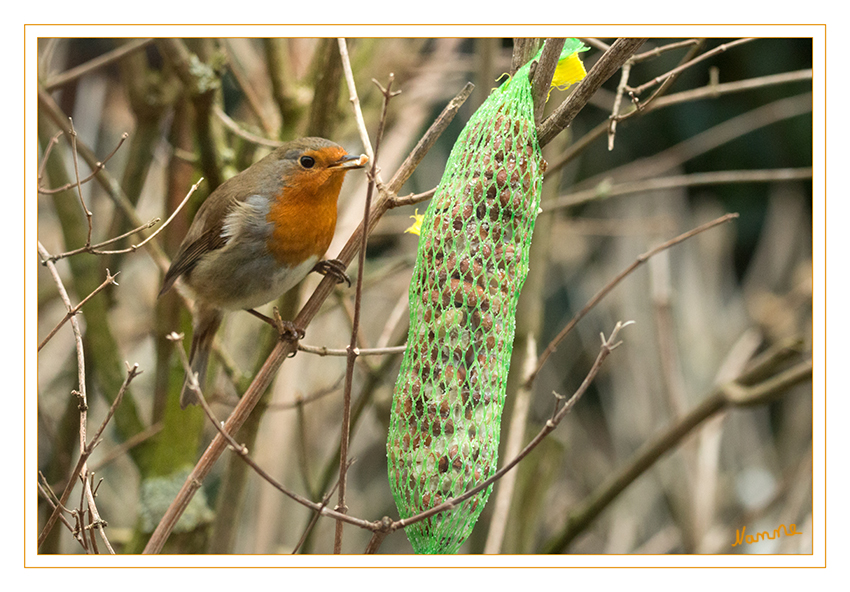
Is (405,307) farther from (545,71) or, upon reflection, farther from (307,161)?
(545,71)

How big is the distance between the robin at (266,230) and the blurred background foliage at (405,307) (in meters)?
0.23

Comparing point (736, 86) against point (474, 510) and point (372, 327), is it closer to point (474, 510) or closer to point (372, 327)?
point (474, 510)

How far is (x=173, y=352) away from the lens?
276 cm

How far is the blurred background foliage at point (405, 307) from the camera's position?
103 inches

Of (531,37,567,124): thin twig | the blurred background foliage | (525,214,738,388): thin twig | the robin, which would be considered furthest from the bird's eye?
(525,214,738,388): thin twig

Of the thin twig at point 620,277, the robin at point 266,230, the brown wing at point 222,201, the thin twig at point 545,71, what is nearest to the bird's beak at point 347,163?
the robin at point 266,230

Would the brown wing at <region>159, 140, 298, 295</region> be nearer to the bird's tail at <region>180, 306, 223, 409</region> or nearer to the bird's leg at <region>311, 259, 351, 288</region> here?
the bird's tail at <region>180, 306, 223, 409</region>

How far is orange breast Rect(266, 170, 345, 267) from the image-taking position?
2.19 metres

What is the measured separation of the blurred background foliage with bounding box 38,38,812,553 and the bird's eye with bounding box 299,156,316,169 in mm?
236

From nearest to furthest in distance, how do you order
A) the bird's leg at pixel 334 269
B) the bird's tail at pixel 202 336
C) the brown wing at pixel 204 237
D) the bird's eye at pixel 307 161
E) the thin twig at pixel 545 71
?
1. the thin twig at pixel 545 71
2. the bird's leg at pixel 334 269
3. the bird's eye at pixel 307 161
4. the brown wing at pixel 204 237
5. the bird's tail at pixel 202 336

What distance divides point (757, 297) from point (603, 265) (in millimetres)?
888

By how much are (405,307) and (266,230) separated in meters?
0.63

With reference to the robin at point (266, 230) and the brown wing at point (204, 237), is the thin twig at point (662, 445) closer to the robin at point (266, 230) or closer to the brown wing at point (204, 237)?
the robin at point (266, 230)
